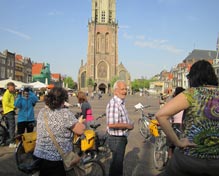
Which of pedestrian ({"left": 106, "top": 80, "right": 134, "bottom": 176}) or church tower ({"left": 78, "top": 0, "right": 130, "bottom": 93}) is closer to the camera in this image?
pedestrian ({"left": 106, "top": 80, "right": 134, "bottom": 176})

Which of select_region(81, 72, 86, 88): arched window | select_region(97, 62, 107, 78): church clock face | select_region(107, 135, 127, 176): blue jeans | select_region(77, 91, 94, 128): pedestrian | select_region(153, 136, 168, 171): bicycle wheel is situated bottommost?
select_region(153, 136, 168, 171): bicycle wheel

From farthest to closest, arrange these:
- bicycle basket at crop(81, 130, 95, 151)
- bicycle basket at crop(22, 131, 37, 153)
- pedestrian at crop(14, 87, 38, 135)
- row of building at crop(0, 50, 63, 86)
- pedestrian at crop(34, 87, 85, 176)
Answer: row of building at crop(0, 50, 63, 86) → pedestrian at crop(14, 87, 38, 135) → bicycle basket at crop(81, 130, 95, 151) → bicycle basket at crop(22, 131, 37, 153) → pedestrian at crop(34, 87, 85, 176)

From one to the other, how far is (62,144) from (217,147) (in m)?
1.69

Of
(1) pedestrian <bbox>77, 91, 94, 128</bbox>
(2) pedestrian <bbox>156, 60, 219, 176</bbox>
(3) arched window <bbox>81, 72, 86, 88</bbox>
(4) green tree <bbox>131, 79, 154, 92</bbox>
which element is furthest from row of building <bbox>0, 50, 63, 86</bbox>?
(4) green tree <bbox>131, 79, 154, 92</bbox>

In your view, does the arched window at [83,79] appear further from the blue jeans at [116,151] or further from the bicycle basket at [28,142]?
the bicycle basket at [28,142]

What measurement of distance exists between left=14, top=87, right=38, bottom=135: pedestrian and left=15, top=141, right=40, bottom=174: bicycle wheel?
4.00 m

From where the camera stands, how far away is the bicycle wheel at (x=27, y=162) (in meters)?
3.25

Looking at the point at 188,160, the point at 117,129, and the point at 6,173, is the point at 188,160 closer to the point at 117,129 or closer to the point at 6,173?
the point at 117,129

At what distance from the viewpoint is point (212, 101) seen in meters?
2.28

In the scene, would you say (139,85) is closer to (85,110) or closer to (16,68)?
(16,68)

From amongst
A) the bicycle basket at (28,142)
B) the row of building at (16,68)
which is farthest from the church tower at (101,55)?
the bicycle basket at (28,142)

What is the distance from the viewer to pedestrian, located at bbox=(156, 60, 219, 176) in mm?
2221

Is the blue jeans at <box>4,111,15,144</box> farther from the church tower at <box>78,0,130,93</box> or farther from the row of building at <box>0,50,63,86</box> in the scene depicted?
the church tower at <box>78,0,130,93</box>

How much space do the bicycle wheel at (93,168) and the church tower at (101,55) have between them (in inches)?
3225
